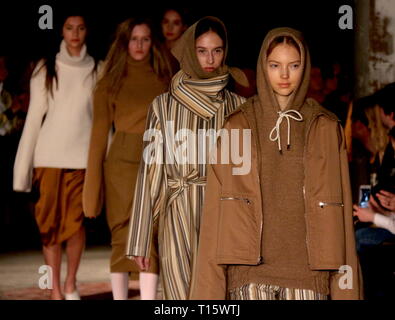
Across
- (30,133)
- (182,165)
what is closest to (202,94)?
(182,165)

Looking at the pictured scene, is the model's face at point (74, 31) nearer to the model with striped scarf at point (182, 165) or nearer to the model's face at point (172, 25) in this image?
the model's face at point (172, 25)

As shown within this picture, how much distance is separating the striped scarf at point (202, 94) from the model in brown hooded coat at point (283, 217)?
73 cm

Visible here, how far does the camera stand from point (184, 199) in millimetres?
4547

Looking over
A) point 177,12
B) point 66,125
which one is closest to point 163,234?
point 66,125

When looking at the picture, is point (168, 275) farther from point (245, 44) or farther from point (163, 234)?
point (245, 44)

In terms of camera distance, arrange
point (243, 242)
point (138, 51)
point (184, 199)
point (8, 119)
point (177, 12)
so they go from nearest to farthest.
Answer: point (243, 242) < point (184, 199) < point (138, 51) < point (177, 12) < point (8, 119)

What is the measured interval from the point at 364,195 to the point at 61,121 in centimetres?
159

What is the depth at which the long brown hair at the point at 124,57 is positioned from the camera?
5.26 meters

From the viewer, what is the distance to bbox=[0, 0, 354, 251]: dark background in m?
5.64

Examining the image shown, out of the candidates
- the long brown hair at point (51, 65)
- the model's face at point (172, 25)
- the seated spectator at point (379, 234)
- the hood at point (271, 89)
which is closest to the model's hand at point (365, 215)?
the seated spectator at point (379, 234)

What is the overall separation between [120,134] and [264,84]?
1.55 meters

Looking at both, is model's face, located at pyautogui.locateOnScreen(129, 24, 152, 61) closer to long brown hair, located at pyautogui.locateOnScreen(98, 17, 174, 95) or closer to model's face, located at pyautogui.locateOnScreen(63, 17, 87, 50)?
long brown hair, located at pyautogui.locateOnScreen(98, 17, 174, 95)

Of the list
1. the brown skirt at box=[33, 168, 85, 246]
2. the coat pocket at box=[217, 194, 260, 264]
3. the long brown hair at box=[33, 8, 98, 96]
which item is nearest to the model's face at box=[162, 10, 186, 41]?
the long brown hair at box=[33, 8, 98, 96]

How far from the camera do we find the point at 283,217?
3.76m
